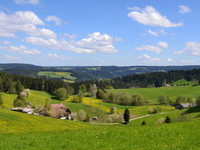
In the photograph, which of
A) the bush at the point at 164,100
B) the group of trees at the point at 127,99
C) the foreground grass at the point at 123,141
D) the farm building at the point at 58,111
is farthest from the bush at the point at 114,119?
the foreground grass at the point at 123,141

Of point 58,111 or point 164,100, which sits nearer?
point 58,111

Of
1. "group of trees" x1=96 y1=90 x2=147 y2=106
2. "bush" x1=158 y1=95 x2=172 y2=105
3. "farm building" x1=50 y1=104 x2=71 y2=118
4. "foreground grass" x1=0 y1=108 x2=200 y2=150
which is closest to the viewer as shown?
"foreground grass" x1=0 y1=108 x2=200 y2=150

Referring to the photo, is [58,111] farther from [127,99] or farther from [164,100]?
[164,100]

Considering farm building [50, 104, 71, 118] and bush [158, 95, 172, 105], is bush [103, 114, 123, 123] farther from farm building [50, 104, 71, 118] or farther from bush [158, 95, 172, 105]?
bush [158, 95, 172, 105]

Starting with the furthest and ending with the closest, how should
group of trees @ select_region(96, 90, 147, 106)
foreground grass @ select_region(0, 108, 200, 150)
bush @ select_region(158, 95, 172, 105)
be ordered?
bush @ select_region(158, 95, 172, 105), group of trees @ select_region(96, 90, 147, 106), foreground grass @ select_region(0, 108, 200, 150)

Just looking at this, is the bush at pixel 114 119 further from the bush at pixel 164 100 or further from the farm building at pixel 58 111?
the bush at pixel 164 100

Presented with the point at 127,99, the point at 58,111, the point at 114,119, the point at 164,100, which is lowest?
the point at 114,119

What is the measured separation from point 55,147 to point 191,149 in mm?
9507

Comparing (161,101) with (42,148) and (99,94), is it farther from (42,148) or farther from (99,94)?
(42,148)

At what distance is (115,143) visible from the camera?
57.7ft

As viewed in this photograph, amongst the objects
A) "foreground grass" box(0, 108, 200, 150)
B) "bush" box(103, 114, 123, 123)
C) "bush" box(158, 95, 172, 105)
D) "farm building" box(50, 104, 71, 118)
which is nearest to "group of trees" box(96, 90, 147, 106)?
"bush" box(158, 95, 172, 105)

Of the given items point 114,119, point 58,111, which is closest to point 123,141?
point 58,111

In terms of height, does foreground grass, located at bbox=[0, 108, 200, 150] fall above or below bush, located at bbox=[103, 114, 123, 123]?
above

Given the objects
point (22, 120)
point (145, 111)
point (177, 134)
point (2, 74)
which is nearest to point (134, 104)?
point (145, 111)
